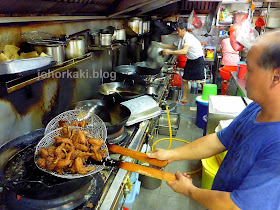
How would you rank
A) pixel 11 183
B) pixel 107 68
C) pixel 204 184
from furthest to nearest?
pixel 107 68 → pixel 204 184 → pixel 11 183

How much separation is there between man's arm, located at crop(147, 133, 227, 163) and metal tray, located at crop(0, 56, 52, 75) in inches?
37.3

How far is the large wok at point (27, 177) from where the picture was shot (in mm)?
1085

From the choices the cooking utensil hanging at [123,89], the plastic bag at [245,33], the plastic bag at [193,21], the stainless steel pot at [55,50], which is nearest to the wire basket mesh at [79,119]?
the stainless steel pot at [55,50]

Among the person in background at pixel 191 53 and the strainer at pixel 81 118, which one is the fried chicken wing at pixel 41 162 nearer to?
the strainer at pixel 81 118

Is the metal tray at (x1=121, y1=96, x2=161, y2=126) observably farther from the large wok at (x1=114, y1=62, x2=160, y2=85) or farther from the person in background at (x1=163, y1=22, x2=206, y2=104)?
the person in background at (x1=163, y1=22, x2=206, y2=104)

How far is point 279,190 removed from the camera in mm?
930

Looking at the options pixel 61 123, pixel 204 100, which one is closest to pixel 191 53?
pixel 204 100

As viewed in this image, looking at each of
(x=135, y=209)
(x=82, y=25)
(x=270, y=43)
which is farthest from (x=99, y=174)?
(x=82, y=25)

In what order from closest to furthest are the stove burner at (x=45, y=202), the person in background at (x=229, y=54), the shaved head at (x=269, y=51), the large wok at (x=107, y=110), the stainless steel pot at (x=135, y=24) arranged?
the shaved head at (x=269, y=51) < the stove burner at (x=45, y=202) < the large wok at (x=107, y=110) < the stainless steel pot at (x=135, y=24) < the person in background at (x=229, y=54)

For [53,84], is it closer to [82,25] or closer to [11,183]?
[82,25]

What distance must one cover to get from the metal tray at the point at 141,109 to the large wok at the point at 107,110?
5.7 inches

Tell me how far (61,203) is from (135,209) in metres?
1.82

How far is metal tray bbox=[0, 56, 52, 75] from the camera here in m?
1.14

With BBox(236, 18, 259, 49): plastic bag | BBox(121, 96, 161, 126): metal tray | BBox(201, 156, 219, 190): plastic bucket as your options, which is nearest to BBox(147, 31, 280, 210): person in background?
BBox(121, 96, 161, 126): metal tray
